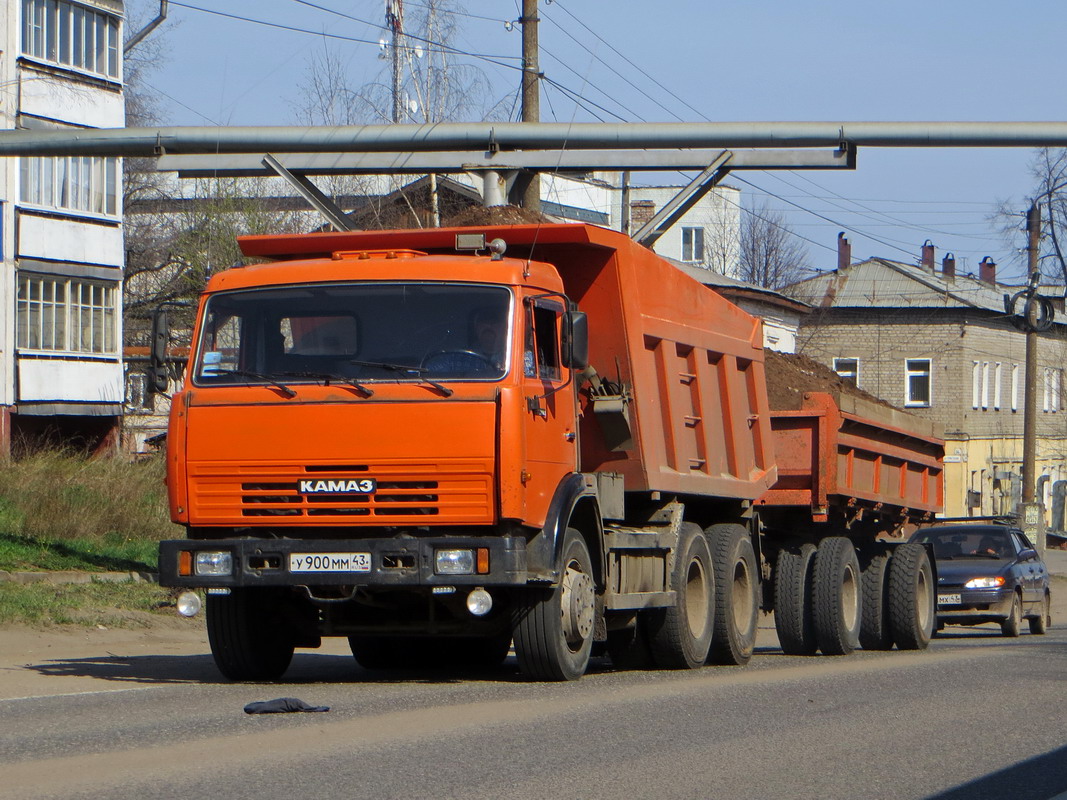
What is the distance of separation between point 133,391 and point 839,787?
4093cm

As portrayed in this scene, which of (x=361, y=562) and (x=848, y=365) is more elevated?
(x=848, y=365)

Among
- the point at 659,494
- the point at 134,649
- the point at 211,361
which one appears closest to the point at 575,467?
the point at 659,494

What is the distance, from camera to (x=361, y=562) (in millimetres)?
9781

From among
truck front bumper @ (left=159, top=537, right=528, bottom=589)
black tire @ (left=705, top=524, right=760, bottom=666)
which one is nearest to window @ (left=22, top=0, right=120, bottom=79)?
black tire @ (left=705, top=524, right=760, bottom=666)

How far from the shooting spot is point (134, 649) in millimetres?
15477

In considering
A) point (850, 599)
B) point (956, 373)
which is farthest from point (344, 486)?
→ point (956, 373)

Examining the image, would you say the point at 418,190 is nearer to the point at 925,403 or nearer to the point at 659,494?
the point at 659,494

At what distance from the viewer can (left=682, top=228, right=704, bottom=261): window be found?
78688 mm

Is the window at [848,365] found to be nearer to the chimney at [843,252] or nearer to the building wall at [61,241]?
the chimney at [843,252]

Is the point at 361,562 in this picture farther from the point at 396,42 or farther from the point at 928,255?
Answer: the point at 928,255

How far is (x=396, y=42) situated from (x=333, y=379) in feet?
118

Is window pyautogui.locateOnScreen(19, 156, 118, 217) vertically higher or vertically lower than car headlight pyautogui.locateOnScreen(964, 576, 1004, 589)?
higher

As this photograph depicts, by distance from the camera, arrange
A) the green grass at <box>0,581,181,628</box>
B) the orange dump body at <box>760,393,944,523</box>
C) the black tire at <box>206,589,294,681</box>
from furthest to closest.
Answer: the green grass at <box>0,581,181,628</box> < the orange dump body at <box>760,393,944,523</box> < the black tire at <box>206,589,294,681</box>

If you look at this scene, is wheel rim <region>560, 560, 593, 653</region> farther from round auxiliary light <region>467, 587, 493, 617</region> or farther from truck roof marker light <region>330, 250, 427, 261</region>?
truck roof marker light <region>330, 250, 427, 261</region>
